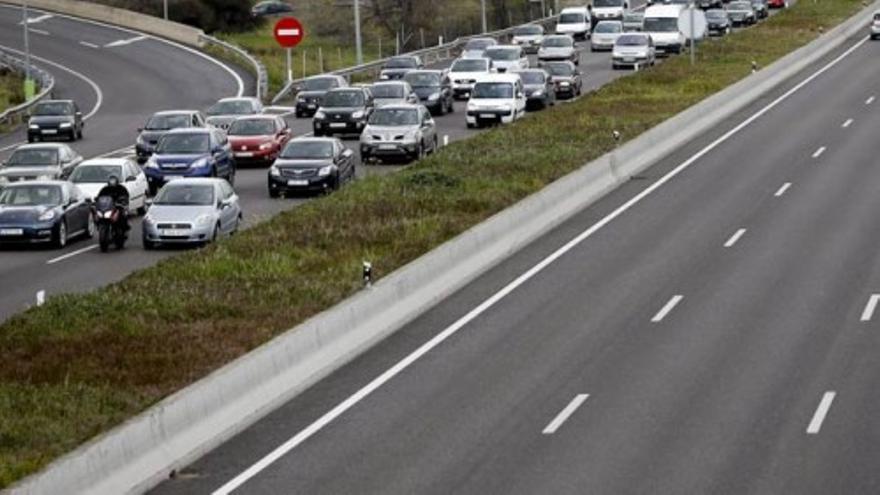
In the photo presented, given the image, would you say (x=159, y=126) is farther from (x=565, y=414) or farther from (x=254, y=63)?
(x=565, y=414)

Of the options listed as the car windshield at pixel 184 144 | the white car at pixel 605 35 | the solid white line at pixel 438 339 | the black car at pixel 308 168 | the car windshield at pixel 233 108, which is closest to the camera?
the solid white line at pixel 438 339

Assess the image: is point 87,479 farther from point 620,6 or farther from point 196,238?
point 620,6

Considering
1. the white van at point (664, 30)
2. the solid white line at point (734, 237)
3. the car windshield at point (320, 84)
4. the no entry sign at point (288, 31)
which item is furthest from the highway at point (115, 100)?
the solid white line at point (734, 237)

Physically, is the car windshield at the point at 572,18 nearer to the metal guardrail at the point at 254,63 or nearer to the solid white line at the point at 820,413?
the metal guardrail at the point at 254,63

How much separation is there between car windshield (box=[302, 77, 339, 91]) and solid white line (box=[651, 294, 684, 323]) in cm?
4241

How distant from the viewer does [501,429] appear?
24953 millimetres

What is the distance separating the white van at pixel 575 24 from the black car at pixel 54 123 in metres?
44.5

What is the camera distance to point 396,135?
195 feet

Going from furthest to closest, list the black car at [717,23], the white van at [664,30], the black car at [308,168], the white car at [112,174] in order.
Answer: the black car at [717,23]
the white van at [664,30]
the black car at [308,168]
the white car at [112,174]

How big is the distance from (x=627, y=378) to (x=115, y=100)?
60.7 metres

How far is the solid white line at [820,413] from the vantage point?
24.4 m

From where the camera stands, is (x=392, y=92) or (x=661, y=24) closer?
(x=392, y=92)

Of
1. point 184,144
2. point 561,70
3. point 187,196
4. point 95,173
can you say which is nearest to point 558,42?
point 561,70

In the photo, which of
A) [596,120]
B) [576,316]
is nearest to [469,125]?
[596,120]
